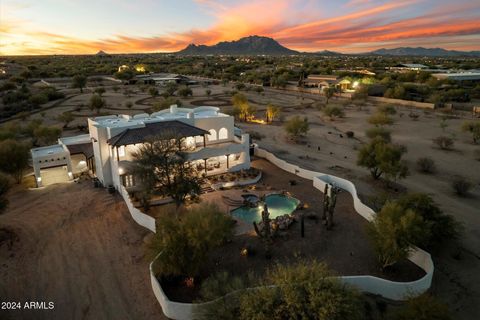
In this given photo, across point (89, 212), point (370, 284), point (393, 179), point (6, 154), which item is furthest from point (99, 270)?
point (393, 179)

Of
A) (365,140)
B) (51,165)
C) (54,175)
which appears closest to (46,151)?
(51,165)

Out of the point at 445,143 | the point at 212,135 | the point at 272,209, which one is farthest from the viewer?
Answer: the point at 445,143

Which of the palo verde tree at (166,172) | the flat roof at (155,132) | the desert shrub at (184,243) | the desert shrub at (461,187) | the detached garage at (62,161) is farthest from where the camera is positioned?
the detached garage at (62,161)

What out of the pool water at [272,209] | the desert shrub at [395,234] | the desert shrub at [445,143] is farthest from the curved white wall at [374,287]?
the desert shrub at [445,143]

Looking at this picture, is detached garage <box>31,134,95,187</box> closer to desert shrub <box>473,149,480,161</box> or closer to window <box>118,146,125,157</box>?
window <box>118,146,125,157</box>

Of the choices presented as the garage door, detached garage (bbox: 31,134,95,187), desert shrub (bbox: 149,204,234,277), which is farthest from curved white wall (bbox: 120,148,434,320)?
the garage door

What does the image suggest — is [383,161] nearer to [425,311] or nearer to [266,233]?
[266,233]

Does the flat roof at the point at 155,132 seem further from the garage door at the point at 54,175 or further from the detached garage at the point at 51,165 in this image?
the garage door at the point at 54,175
